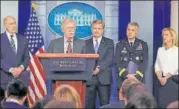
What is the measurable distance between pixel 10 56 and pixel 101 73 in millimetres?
1352

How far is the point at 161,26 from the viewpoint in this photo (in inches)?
321

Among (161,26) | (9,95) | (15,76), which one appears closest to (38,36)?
(15,76)

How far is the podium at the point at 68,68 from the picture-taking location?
573 centimetres

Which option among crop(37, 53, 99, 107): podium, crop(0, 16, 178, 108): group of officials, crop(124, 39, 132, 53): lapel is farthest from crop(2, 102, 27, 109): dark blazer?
crop(124, 39, 132, 53): lapel

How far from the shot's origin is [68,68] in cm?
573

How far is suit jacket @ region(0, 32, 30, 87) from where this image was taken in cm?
711

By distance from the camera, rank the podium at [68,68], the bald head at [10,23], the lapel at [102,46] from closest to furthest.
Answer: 1. the podium at [68,68]
2. the bald head at [10,23]
3. the lapel at [102,46]

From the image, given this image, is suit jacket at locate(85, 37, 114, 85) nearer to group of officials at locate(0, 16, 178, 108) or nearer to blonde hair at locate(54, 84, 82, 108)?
group of officials at locate(0, 16, 178, 108)

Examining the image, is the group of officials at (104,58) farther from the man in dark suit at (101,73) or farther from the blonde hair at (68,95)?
the blonde hair at (68,95)

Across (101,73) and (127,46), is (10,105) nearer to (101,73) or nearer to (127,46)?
(101,73)

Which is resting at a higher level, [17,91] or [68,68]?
[68,68]

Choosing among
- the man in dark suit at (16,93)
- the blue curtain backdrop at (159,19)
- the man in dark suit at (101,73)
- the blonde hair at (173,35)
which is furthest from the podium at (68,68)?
the blue curtain backdrop at (159,19)

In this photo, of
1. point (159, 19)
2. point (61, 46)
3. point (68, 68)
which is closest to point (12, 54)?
point (61, 46)

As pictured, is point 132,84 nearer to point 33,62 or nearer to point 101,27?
point 101,27
